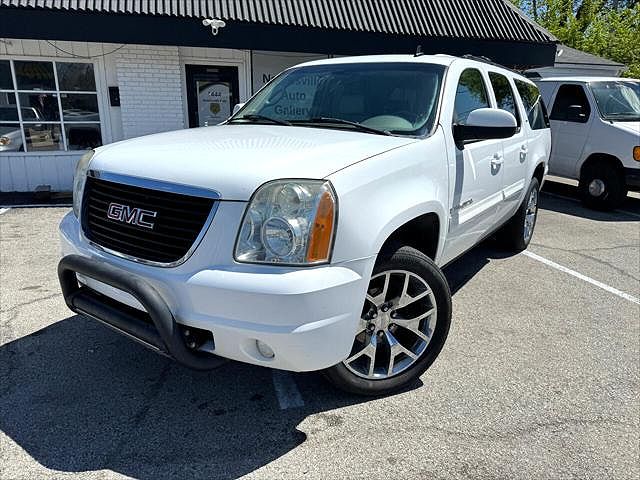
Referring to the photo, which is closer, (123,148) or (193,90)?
(123,148)

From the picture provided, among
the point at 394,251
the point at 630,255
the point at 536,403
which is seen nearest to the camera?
the point at 394,251

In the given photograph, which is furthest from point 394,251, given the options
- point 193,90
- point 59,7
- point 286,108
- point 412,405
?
point 193,90

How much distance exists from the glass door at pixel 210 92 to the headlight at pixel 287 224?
764 centimetres

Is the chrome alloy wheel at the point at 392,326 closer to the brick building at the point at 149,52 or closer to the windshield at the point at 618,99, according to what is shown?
the brick building at the point at 149,52

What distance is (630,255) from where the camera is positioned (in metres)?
5.81

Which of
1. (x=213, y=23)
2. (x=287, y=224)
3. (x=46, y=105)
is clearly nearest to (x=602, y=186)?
(x=213, y=23)

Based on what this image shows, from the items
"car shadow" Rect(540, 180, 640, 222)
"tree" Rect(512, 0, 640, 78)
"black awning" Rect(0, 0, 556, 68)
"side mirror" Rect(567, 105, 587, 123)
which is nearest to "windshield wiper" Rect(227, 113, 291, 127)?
"black awning" Rect(0, 0, 556, 68)

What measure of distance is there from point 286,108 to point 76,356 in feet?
7.42

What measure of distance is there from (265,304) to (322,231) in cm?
40

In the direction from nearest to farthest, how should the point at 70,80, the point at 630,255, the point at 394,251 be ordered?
the point at 394,251, the point at 630,255, the point at 70,80

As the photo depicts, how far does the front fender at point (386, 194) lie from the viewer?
7.28 feet

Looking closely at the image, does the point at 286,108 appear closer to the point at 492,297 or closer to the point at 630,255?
the point at 492,297

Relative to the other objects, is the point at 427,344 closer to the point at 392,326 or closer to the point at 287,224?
the point at 392,326

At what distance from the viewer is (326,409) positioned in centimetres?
273
